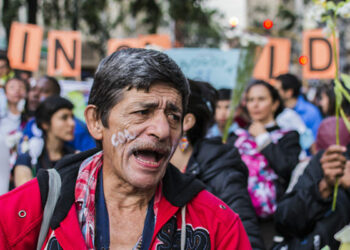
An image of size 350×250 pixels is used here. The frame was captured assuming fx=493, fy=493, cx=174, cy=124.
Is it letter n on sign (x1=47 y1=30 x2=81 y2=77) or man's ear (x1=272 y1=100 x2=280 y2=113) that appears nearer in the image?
man's ear (x1=272 y1=100 x2=280 y2=113)

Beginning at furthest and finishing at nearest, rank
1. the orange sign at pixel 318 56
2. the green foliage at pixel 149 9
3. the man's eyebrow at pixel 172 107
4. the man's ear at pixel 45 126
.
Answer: the green foliage at pixel 149 9
the orange sign at pixel 318 56
the man's ear at pixel 45 126
the man's eyebrow at pixel 172 107

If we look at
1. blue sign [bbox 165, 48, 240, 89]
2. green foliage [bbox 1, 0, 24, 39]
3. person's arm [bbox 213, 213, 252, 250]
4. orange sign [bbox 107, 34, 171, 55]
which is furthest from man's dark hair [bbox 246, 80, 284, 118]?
green foliage [bbox 1, 0, 24, 39]

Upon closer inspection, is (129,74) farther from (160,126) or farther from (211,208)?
(211,208)

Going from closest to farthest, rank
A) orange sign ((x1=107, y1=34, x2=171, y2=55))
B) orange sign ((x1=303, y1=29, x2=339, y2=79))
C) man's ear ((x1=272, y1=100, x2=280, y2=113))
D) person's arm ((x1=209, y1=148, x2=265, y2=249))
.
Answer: person's arm ((x1=209, y1=148, x2=265, y2=249))
man's ear ((x1=272, y1=100, x2=280, y2=113))
orange sign ((x1=303, y1=29, x2=339, y2=79))
orange sign ((x1=107, y1=34, x2=171, y2=55))

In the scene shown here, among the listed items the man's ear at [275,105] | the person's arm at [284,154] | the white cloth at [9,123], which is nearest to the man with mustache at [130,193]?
Answer: the person's arm at [284,154]

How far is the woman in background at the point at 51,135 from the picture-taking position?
13.1 feet

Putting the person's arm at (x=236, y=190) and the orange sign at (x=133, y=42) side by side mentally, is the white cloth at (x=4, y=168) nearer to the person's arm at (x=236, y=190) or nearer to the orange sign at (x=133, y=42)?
the person's arm at (x=236, y=190)

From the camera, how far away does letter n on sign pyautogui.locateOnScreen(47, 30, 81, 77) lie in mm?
9313

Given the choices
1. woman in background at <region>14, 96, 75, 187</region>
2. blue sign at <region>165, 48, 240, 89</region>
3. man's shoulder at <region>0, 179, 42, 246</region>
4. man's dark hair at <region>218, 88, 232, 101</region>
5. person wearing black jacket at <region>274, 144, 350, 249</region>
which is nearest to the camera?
man's shoulder at <region>0, 179, 42, 246</region>

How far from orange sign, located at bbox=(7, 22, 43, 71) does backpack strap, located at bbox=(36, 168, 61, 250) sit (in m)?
7.75

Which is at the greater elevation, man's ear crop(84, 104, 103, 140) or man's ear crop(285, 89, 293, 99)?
man's ear crop(84, 104, 103, 140)

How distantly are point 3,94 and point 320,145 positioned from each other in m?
4.16

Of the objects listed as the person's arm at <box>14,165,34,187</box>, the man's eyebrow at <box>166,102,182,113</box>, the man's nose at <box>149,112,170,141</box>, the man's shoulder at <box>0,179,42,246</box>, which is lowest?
the person's arm at <box>14,165,34,187</box>

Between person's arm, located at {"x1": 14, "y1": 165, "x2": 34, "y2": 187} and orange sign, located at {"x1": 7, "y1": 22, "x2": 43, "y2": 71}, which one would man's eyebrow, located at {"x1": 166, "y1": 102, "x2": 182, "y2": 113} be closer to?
person's arm, located at {"x1": 14, "y1": 165, "x2": 34, "y2": 187}
